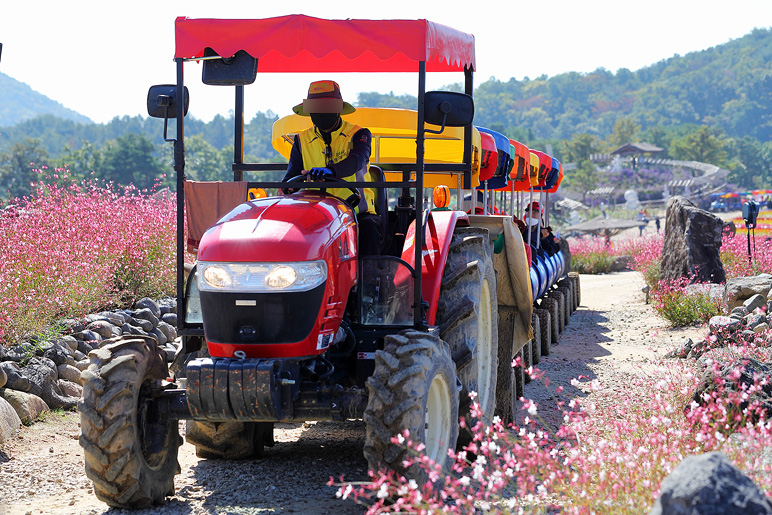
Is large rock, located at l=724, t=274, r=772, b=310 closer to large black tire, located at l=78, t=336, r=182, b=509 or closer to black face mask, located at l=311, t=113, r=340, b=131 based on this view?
black face mask, located at l=311, t=113, r=340, b=131

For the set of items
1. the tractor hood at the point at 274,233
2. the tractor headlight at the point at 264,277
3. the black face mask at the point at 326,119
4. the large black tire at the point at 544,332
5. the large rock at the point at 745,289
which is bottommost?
the large black tire at the point at 544,332

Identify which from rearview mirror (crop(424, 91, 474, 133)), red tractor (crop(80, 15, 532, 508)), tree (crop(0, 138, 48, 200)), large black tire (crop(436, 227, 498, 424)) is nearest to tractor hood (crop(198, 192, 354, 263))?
red tractor (crop(80, 15, 532, 508))

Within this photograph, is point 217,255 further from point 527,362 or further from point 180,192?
point 527,362

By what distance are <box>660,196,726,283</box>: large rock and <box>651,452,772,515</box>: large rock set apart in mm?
11428

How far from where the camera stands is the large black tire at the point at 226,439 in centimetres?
571

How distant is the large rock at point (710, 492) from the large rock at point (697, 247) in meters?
11.4

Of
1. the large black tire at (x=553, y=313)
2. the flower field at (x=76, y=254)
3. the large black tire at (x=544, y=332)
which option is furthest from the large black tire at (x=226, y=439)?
the large black tire at (x=553, y=313)

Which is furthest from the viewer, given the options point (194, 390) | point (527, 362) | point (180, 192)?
Result: point (527, 362)

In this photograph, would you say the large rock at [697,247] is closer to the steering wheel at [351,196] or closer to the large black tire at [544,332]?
the large black tire at [544,332]

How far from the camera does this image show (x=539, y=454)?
365cm

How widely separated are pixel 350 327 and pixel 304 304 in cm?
74

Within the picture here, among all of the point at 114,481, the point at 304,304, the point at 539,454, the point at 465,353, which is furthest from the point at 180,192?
the point at 539,454

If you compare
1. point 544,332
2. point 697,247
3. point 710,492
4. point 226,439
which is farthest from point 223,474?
point 697,247

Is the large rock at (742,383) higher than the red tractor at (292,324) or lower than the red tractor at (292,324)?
lower
